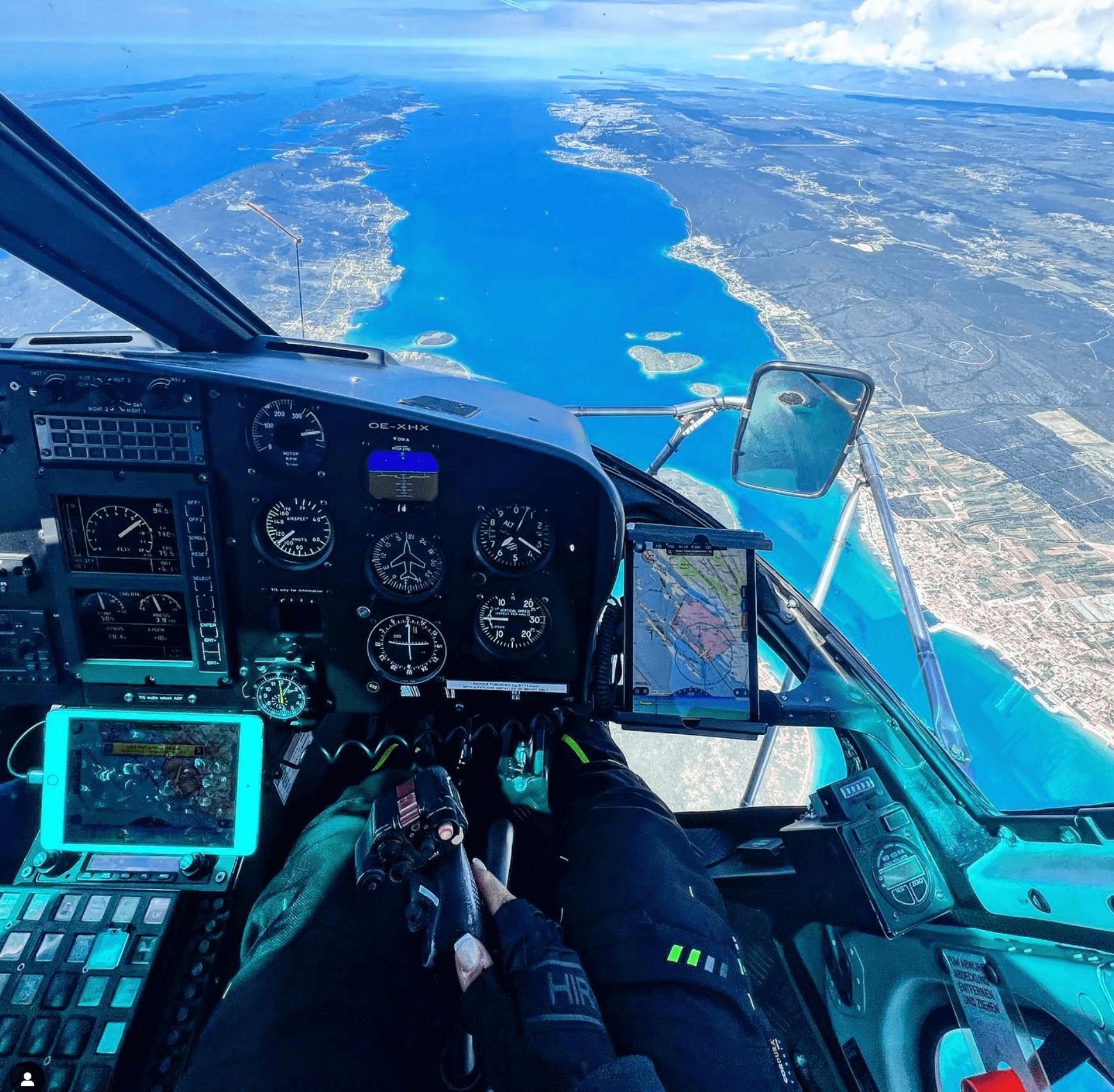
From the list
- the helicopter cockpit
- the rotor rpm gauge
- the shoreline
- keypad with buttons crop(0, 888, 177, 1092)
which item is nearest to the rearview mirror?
the helicopter cockpit

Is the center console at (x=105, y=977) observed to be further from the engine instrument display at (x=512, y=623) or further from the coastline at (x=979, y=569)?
the coastline at (x=979, y=569)

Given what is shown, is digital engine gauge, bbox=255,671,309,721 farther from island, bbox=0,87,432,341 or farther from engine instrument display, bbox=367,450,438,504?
island, bbox=0,87,432,341

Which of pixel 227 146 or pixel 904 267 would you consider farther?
pixel 904 267

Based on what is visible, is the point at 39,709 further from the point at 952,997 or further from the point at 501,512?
the point at 952,997

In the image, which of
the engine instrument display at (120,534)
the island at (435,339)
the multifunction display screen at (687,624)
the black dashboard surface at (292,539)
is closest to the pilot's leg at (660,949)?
the multifunction display screen at (687,624)

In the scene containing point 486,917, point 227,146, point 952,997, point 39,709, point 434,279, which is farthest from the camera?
point 434,279

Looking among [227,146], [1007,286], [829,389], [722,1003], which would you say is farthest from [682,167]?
[722,1003]

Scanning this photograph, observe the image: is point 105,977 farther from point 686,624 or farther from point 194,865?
point 686,624
